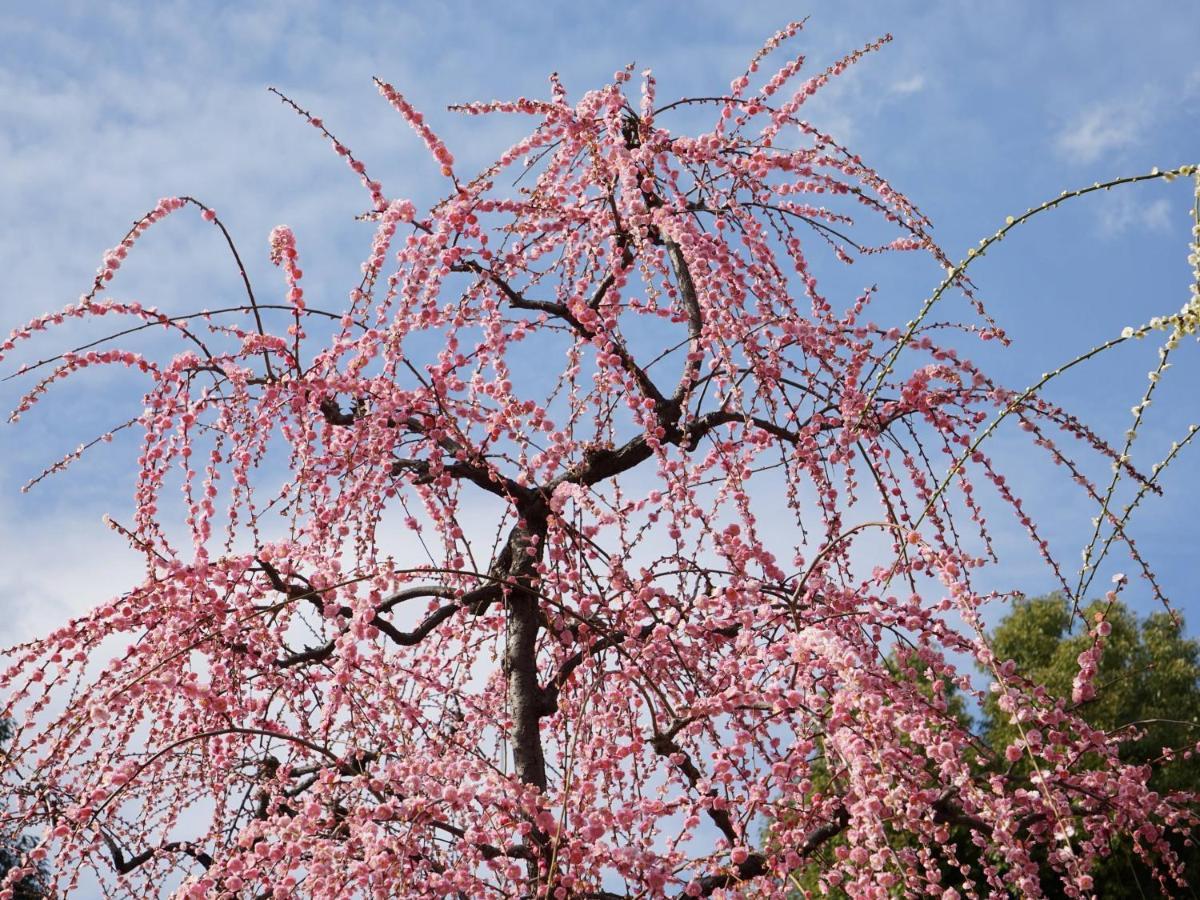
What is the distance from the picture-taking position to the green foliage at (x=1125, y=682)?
1124 cm

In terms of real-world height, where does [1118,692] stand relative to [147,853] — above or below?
above

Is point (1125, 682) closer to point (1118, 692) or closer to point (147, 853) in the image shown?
point (1118, 692)

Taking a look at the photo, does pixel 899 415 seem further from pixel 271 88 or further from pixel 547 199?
pixel 271 88

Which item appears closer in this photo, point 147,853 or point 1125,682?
point 147,853

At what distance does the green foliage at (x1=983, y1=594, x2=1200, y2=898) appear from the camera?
1124 centimetres

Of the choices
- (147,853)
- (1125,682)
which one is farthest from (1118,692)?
(147,853)

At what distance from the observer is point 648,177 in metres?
5.09

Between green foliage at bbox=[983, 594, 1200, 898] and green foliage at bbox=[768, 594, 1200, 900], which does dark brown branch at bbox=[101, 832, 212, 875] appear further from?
green foliage at bbox=[983, 594, 1200, 898]

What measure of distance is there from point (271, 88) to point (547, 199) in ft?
4.44

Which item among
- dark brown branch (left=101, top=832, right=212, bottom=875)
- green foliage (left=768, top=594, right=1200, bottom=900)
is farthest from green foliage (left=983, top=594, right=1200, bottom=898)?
dark brown branch (left=101, top=832, right=212, bottom=875)

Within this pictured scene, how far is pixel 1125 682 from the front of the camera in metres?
12.1

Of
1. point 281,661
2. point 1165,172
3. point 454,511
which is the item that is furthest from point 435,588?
point 1165,172

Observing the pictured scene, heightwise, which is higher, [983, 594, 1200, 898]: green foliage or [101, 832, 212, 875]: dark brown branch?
[983, 594, 1200, 898]: green foliage

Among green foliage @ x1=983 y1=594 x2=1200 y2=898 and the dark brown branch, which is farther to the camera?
green foliage @ x1=983 y1=594 x2=1200 y2=898
